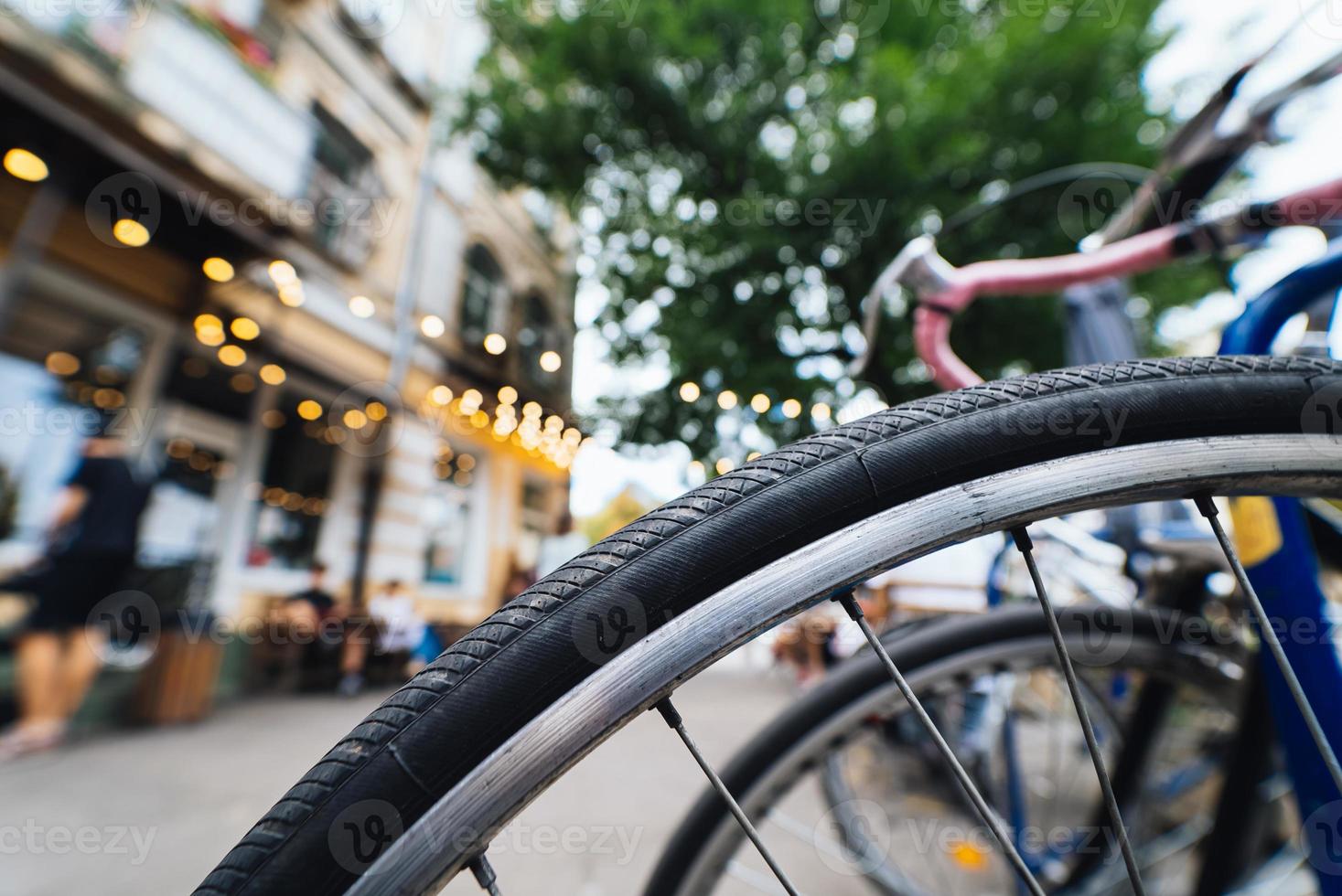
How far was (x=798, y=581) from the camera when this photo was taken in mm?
409

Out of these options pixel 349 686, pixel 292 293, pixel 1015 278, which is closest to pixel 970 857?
pixel 1015 278

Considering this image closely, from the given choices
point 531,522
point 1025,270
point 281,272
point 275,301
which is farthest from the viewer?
point 531,522

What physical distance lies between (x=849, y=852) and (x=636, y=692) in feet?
4.17

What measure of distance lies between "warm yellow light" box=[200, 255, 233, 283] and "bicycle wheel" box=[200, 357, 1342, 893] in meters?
5.34

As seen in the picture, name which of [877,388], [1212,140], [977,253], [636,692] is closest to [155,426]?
[877,388]

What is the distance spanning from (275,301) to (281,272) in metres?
0.37

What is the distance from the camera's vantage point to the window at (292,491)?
509 cm

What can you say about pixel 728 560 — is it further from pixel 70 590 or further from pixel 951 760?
pixel 70 590

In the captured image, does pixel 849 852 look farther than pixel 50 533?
No

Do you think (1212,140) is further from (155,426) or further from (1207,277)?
(1207,277)

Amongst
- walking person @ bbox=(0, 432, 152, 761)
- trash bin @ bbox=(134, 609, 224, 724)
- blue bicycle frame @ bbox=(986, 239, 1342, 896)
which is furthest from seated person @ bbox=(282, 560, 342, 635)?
blue bicycle frame @ bbox=(986, 239, 1342, 896)

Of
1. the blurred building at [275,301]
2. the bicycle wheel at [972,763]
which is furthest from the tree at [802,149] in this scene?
the bicycle wheel at [972,763]

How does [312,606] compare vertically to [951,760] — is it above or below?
above

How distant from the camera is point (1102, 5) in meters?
4.38
